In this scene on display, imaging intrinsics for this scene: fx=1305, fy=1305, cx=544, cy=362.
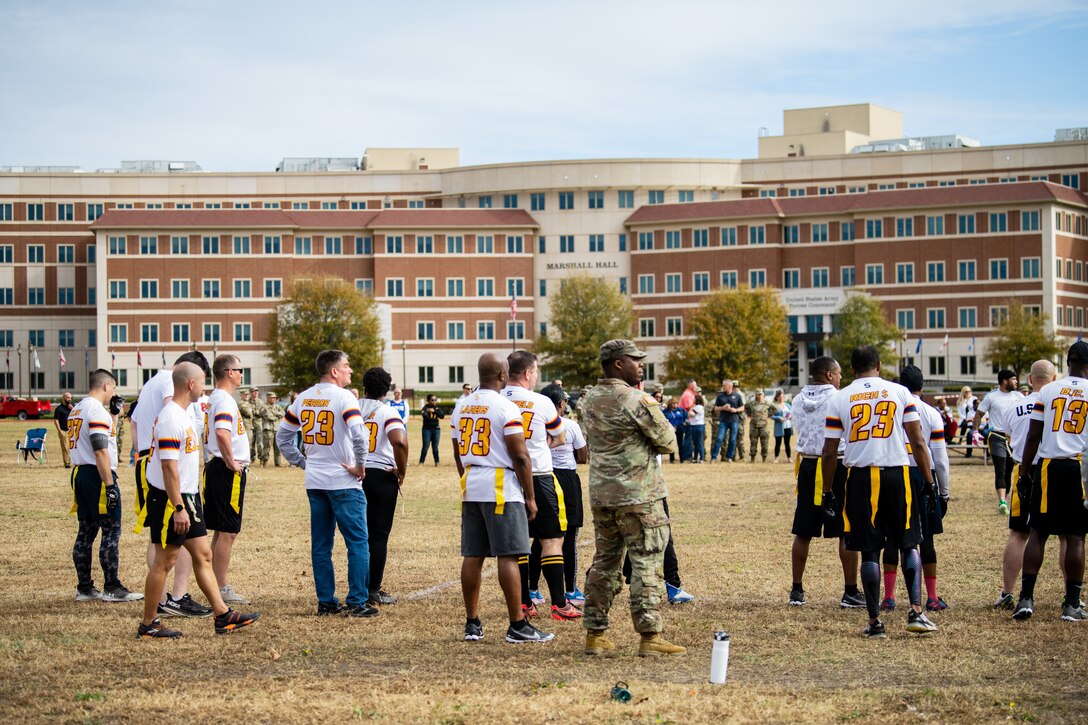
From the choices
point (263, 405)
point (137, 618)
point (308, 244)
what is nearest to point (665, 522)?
point (137, 618)

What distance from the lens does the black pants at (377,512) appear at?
11.7 metres

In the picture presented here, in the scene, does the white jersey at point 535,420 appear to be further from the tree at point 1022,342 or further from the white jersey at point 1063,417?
the tree at point 1022,342

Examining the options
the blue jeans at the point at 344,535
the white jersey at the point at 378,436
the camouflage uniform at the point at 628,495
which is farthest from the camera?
the white jersey at the point at 378,436

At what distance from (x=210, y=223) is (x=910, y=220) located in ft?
181

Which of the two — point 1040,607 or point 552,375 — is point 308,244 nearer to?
point 552,375

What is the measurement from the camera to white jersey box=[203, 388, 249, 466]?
11.0 meters

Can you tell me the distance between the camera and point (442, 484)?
26828 mm

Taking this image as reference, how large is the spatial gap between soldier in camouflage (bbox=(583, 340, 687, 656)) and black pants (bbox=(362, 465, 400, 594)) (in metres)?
2.92

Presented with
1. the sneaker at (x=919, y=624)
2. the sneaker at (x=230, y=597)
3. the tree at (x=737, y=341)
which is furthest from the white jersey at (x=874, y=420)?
the tree at (x=737, y=341)

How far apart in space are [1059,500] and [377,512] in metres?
5.78

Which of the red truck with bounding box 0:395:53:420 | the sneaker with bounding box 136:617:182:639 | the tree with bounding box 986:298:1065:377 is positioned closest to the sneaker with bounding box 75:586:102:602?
the sneaker with bounding box 136:617:182:639

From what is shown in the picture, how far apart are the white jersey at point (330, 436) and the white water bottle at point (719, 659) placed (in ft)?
12.9

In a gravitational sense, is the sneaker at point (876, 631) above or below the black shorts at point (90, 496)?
below

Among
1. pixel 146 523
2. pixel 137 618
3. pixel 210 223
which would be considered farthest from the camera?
pixel 210 223
